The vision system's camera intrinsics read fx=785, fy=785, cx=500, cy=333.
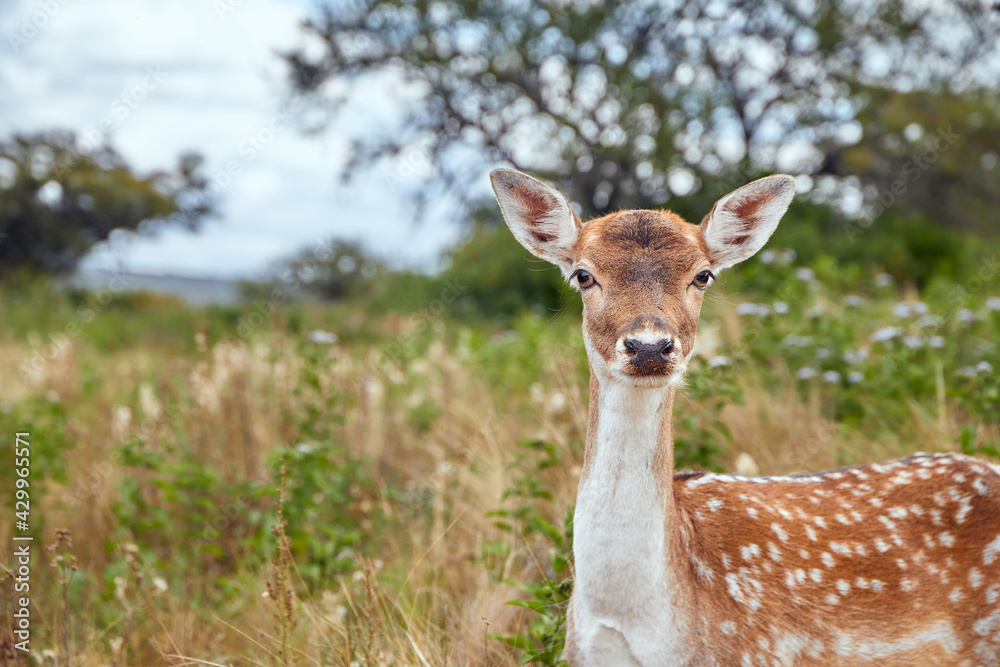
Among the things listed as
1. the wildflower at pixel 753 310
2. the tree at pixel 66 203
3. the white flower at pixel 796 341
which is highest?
the tree at pixel 66 203

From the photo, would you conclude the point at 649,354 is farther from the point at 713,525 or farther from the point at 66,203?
the point at 66,203

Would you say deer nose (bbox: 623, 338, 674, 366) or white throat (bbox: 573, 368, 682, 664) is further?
white throat (bbox: 573, 368, 682, 664)

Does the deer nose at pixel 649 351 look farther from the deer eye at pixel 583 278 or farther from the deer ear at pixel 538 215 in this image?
the deer ear at pixel 538 215

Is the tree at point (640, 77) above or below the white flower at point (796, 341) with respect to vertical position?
above

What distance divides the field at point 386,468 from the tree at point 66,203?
68.0 ft

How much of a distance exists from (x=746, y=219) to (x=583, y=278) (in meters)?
0.70

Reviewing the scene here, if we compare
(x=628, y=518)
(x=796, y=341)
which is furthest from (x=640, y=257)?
(x=796, y=341)

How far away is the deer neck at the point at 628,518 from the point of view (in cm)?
243

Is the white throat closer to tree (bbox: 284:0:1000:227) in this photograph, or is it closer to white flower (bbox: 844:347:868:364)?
white flower (bbox: 844:347:868:364)

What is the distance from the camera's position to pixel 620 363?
2303mm

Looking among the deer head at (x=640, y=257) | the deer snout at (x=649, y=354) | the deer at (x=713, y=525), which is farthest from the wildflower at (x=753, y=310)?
the deer snout at (x=649, y=354)

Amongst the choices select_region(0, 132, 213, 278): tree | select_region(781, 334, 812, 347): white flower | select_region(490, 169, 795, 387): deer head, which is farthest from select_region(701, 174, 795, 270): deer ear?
select_region(0, 132, 213, 278): tree

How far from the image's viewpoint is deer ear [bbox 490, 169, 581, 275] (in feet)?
9.35

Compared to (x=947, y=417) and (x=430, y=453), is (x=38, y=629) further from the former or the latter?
(x=947, y=417)
